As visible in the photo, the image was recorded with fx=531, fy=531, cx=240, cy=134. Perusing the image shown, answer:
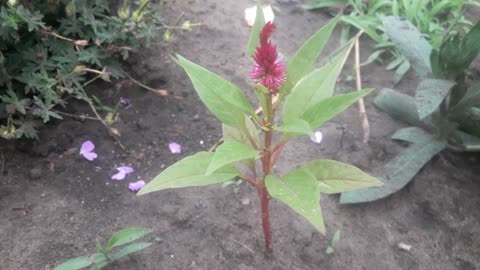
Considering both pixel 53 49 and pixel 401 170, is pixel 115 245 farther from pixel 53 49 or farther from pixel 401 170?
pixel 401 170

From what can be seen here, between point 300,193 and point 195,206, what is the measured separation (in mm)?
749

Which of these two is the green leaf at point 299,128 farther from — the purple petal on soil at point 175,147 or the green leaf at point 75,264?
the purple petal on soil at point 175,147

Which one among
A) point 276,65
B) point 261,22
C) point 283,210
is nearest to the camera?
point 276,65

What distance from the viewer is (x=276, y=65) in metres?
1.28

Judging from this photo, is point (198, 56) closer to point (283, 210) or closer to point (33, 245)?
point (283, 210)

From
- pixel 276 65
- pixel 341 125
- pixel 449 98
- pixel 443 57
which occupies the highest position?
pixel 276 65

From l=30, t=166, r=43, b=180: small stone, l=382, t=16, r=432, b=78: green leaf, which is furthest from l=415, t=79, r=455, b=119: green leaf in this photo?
l=30, t=166, r=43, b=180: small stone

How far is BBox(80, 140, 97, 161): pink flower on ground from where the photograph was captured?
2.25 metres

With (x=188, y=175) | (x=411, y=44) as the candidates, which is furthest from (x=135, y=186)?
(x=411, y=44)

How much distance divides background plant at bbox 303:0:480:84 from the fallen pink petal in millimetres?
1403

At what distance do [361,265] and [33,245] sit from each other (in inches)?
46.8

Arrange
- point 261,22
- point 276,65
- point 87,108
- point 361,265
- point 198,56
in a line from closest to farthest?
point 276,65 < point 261,22 < point 361,265 < point 87,108 < point 198,56

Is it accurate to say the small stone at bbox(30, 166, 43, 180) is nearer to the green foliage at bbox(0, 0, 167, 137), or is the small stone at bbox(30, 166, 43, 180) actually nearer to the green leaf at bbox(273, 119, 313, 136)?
the green foliage at bbox(0, 0, 167, 137)

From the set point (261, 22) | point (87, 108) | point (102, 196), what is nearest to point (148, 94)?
point (87, 108)
